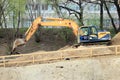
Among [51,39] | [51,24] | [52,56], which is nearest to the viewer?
[52,56]

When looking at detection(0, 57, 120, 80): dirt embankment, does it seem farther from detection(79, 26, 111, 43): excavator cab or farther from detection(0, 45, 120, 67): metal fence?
detection(79, 26, 111, 43): excavator cab

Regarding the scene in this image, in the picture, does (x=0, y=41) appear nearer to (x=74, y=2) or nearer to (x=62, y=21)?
(x=74, y=2)

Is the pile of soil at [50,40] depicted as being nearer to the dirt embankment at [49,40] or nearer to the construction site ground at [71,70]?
the dirt embankment at [49,40]

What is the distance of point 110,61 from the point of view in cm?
2761

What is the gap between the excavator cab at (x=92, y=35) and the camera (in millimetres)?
32938

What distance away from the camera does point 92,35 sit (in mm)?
33125

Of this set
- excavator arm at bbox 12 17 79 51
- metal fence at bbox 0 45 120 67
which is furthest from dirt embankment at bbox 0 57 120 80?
excavator arm at bbox 12 17 79 51

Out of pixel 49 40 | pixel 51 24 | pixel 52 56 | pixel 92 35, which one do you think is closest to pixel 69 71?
pixel 52 56

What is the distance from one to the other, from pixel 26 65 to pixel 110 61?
212 inches

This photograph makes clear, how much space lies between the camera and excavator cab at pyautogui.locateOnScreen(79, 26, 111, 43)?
1297 inches

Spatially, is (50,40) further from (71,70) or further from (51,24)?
(71,70)

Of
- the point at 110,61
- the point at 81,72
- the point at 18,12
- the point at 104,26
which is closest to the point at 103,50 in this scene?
the point at 110,61

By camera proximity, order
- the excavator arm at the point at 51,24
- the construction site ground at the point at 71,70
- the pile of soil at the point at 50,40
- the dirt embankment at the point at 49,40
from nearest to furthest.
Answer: the construction site ground at the point at 71,70 < the excavator arm at the point at 51,24 < the dirt embankment at the point at 49,40 < the pile of soil at the point at 50,40

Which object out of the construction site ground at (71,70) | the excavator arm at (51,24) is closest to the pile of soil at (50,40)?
the excavator arm at (51,24)
